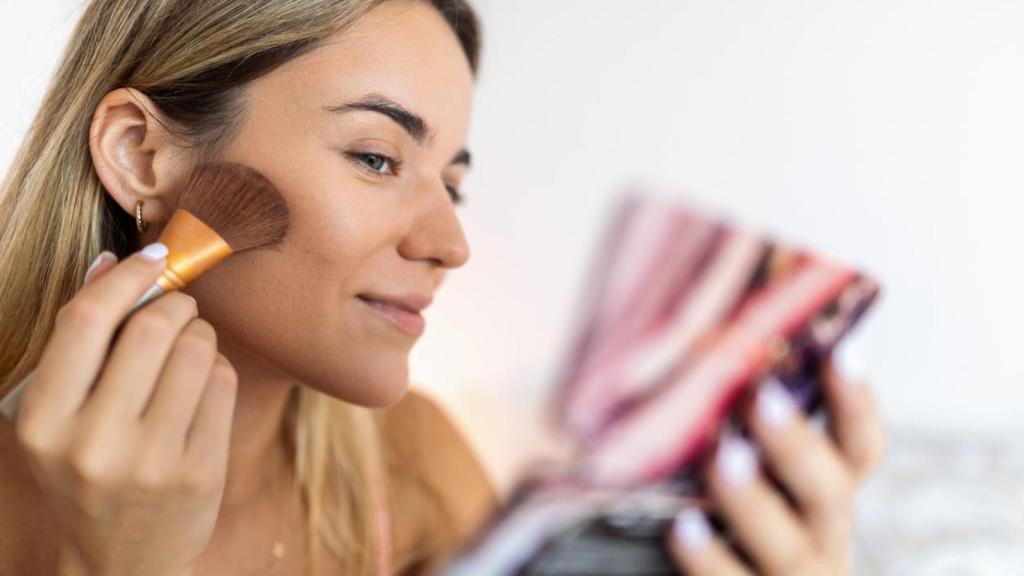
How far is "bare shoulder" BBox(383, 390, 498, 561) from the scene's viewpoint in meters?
1.01

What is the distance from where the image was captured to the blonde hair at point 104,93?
665mm

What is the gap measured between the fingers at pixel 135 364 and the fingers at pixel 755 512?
0.95 feet

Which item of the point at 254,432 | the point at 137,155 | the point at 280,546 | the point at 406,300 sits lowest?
the point at 280,546

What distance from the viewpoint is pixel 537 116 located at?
106 cm

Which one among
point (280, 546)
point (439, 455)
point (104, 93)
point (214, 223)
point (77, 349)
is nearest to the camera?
point (77, 349)

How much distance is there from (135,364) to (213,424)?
0.18ft

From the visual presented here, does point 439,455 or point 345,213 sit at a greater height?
point 345,213

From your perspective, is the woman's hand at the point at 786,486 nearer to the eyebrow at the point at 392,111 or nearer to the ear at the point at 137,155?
the eyebrow at the point at 392,111

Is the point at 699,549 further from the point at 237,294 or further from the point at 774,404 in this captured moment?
the point at 237,294

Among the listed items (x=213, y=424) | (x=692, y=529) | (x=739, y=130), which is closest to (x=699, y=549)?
(x=692, y=529)

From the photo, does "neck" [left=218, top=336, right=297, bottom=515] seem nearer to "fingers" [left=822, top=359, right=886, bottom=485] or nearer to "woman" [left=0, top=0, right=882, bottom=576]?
"woman" [left=0, top=0, right=882, bottom=576]

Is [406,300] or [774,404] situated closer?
[774,404]

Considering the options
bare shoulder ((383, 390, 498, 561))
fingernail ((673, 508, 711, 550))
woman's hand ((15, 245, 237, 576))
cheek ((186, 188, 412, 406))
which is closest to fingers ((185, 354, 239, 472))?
woman's hand ((15, 245, 237, 576))

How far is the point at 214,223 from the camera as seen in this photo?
0.60m
